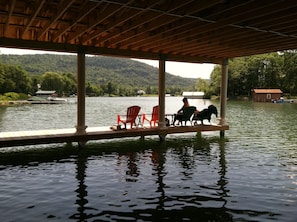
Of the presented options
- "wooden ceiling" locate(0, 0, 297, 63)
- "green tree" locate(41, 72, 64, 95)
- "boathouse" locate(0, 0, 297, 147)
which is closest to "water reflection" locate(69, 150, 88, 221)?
"boathouse" locate(0, 0, 297, 147)

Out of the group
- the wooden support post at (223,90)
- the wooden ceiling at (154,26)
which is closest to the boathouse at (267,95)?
the wooden support post at (223,90)

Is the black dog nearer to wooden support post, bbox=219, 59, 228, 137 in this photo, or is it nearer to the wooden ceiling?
wooden support post, bbox=219, 59, 228, 137

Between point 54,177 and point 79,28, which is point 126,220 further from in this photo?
point 79,28

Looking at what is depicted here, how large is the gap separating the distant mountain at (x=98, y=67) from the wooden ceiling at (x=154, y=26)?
3502 inches

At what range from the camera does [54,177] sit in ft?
20.9

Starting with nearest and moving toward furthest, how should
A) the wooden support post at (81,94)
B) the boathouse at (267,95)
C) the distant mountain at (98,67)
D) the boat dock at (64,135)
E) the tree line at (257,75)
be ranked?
1. the boat dock at (64,135)
2. the wooden support post at (81,94)
3. the boathouse at (267,95)
4. the tree line at (257,75)
5. the distant mountain at (98,67)

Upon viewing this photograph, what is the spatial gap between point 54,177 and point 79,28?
406 cm

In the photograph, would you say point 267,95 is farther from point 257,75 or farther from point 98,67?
point 98,67

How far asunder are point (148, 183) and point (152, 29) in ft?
11.9

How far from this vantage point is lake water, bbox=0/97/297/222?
15.1 ft

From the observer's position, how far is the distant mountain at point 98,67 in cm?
9575

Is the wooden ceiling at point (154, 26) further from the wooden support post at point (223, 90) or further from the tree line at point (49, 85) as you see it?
the tree line at point (49, 85)

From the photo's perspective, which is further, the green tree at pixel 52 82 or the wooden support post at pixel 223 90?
the green tree at pixel 52 82

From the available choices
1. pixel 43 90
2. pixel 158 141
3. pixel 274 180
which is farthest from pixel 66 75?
pixel 274 180
